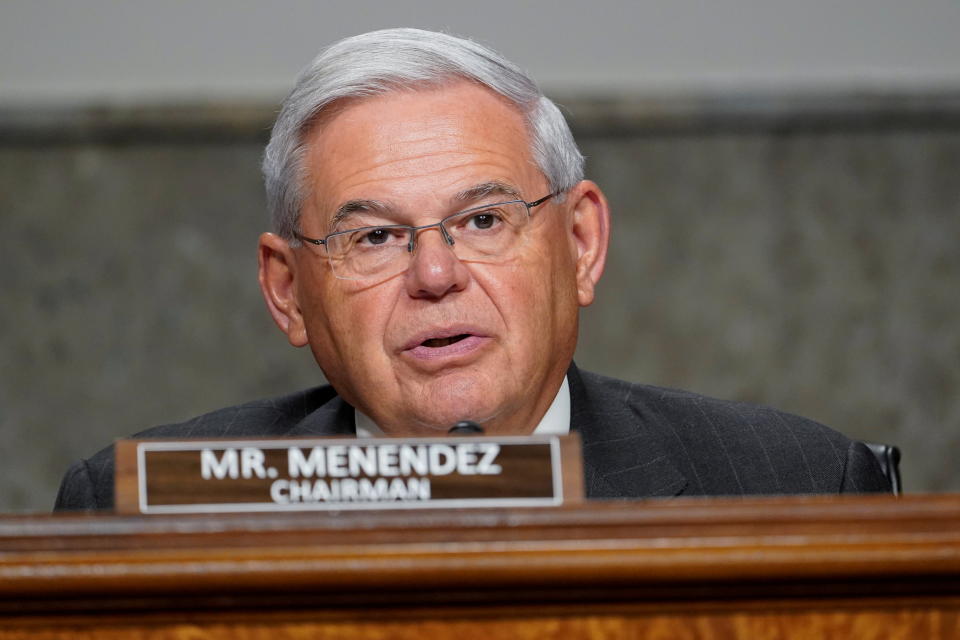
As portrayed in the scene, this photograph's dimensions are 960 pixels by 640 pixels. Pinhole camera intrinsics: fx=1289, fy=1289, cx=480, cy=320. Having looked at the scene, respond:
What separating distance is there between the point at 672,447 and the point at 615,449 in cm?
11

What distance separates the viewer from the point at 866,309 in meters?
3.86

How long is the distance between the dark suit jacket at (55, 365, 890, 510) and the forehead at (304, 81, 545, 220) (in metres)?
0.40

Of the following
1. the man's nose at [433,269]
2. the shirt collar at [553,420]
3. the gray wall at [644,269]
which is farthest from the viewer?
the gray wall at [644,269]

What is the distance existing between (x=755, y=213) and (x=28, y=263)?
2206mm

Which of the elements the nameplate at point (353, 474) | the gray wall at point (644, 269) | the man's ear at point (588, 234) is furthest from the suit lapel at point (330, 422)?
the gray wall at point (644, 269)

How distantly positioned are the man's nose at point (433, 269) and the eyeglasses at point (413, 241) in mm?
12

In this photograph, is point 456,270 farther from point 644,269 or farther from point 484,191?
point 644,269

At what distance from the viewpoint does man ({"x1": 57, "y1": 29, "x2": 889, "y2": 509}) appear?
1773 millimetres

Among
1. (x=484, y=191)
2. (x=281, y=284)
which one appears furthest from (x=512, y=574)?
(x=281, y=284)

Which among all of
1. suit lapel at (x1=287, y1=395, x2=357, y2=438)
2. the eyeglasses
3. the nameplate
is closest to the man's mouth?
the eyeglasses

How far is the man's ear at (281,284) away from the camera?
2.01m

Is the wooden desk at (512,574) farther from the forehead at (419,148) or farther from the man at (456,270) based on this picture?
the forehead at (419,148)

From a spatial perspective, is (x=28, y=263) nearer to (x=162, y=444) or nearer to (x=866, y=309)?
(x=866, y=309)

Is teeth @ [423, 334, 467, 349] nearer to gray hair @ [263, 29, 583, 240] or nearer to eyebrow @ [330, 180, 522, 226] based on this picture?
eyebrow @ [330, 180, 522, 226]
